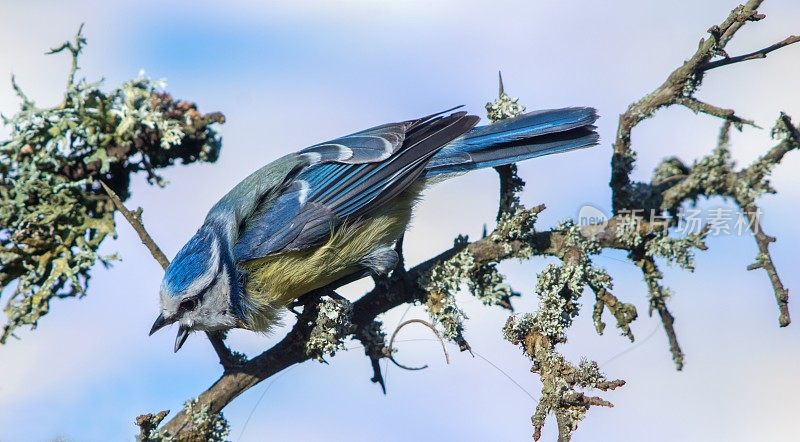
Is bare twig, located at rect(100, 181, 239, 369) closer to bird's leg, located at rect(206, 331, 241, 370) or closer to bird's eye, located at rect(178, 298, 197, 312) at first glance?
bird's leg, located at rect(206, 331, 241, 370)

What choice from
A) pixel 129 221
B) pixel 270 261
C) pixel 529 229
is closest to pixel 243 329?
pixel 270 261

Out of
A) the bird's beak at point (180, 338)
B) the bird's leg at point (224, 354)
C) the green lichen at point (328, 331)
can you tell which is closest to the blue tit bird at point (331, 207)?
the bird's beak at point (180, 338)

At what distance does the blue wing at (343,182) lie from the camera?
4.02 meters

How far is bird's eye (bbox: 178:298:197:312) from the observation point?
3732 mm

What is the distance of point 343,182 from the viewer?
4180 millimetres

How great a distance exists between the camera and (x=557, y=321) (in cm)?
324

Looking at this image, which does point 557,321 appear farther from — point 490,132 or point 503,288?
point 490,132

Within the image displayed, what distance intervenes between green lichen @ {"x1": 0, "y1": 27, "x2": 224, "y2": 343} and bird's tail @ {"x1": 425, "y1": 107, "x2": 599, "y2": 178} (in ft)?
4.20

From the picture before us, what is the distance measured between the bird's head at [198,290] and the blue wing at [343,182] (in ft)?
0.49

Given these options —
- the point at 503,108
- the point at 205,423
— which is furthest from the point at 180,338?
the point at 503,108

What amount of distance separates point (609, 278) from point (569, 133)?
3.44 ft

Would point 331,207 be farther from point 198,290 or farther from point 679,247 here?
point 679,247

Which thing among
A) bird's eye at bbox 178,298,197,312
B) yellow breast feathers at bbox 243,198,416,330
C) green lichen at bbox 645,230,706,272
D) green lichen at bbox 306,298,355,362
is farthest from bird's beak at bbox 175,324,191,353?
green lichen at bbox 645,230,706,272

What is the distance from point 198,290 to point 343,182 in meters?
0.92
